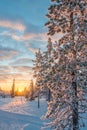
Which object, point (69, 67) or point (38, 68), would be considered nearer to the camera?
point (69, 67)

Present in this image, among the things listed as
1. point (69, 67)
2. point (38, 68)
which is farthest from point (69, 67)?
point (38, 68)

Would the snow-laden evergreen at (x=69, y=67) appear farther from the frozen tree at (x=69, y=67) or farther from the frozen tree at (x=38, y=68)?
the frozen tree at (x=38, y=68)

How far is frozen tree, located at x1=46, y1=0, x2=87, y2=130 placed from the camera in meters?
20.1

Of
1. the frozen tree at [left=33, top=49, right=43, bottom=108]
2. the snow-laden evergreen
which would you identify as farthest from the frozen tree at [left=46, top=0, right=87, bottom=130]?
the frozen tree at [left=33, top=49, right=43, bottom=108]

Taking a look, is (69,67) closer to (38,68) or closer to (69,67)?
(69,67)

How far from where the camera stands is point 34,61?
219 ft

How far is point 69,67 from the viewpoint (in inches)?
789

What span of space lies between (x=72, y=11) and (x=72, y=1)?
827 millimetres

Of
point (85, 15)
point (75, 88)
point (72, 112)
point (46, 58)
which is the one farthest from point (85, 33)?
point (46, 58)

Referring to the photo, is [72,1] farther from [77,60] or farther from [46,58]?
[46,58]

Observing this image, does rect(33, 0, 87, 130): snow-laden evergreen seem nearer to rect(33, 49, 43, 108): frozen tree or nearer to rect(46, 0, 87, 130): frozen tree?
rect(46, 0, 87, 130): frozen tree

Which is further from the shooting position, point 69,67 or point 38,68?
point 38,68

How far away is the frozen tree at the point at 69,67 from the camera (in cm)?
2006

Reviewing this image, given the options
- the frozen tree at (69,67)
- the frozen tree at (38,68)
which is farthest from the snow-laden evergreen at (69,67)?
the frozen tree at (38,68)
